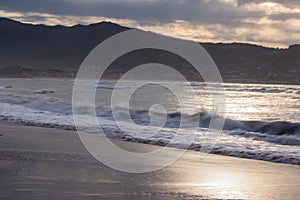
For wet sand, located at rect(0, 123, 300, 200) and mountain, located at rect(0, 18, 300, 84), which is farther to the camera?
mountain, located at rect(0, 18, 300, 84)

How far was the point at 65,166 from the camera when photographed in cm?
814

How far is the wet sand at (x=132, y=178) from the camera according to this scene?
20.9ft

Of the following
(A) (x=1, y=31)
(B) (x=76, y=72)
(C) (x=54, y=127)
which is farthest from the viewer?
(A) (x=1, y=31)

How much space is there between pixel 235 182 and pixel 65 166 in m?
2.61

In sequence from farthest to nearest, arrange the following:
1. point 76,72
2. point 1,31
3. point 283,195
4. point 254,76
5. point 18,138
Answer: point 1,31 → point 76,72 → point 254,76 → point 18,138 → point 283,195

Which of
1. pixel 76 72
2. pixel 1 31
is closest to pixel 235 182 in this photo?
pixel 76 72

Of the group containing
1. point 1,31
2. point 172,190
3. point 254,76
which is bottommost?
point 172,190

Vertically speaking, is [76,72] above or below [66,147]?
above

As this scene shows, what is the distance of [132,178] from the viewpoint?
7367 millimetres

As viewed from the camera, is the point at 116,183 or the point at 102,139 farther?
the point at 102,139

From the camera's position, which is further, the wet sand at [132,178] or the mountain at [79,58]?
the mountain at [79,58]

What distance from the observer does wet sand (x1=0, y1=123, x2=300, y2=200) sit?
6.36 metres

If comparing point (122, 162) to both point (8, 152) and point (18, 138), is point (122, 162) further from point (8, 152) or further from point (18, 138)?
point (18, 138)

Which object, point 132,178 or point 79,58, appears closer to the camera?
point 132,178
